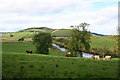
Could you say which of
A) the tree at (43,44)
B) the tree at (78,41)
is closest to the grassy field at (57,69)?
the tree at (78,41)

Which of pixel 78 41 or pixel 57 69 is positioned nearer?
A: pixel 57 69

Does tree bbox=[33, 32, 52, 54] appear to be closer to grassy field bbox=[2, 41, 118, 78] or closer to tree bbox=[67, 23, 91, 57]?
tree bbox=[67, 23, 91, 57]

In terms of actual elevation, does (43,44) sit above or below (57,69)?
above

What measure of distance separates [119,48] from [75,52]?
55.9 ft

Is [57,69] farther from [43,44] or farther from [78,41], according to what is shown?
→ [43,44]

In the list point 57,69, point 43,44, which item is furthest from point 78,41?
point 57,69

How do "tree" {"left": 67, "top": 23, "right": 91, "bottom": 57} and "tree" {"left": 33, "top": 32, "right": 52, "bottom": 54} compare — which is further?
"tree" {"left": 33, "top": 32, "right": 52, "bottom": 54}

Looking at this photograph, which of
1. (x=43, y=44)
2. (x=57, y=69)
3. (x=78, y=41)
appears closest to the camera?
(x=57, y=69)

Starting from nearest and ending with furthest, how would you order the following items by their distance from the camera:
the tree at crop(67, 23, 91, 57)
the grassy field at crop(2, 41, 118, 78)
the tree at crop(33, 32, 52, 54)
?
the grassy field at crop(2, 41, 118, 78), the tree at crop(67, 23, 91, 57), the tree at crop(33, 32, 52, 54)

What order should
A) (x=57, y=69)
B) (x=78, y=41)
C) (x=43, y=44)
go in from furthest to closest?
(x=43, y=44)
(x=78, y=41)
(x=57, y=69)

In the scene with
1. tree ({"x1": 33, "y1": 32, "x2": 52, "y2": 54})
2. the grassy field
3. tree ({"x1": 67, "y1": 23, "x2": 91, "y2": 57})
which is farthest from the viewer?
tree ({"x1": 33, "y1": 32, "x2": 52, "y2": 54})

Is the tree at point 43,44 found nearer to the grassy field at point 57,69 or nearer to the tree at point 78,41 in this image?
the tree at point 78,41

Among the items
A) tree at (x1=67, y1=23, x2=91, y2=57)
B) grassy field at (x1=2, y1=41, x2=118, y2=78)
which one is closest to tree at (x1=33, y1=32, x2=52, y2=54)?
tree at (x1=67, y1=23, x2=91, y2=57)

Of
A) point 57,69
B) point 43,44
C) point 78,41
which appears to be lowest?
point 57,69
